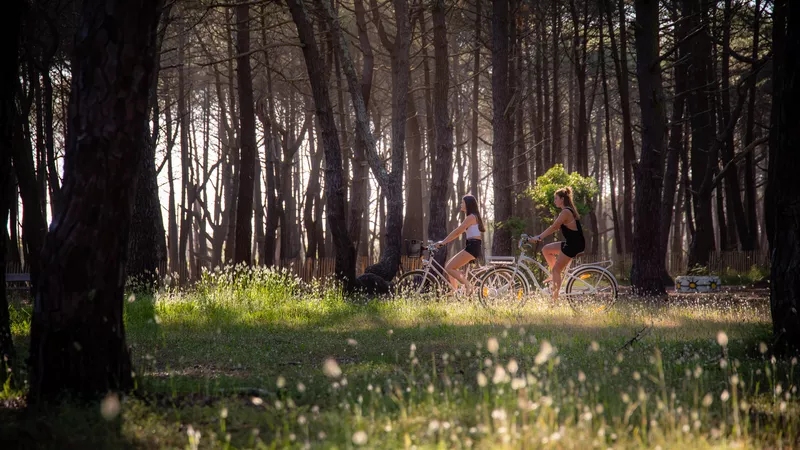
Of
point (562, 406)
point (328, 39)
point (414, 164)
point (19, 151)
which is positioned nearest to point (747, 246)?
point (414, 164)

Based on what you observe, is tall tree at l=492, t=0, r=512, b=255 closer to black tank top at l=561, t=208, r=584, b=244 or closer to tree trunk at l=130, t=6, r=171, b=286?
black tank top at l=561, t=208, r=584, b=244

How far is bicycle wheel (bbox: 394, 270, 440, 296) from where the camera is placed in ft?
47.0

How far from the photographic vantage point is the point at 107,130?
5422 mm

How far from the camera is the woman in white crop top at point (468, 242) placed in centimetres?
1393

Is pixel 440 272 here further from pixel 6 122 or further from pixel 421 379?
pixel 6 122

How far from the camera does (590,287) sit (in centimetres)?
1288

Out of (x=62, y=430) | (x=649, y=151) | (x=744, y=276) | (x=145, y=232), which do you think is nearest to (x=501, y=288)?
(x=649, y=151)

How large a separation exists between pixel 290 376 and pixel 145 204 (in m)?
11.7

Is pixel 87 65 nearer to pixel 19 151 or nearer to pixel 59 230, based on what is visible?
pixel 59 230

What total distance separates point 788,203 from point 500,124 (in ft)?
45.7

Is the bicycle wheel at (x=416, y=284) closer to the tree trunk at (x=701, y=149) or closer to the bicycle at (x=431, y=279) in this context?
the bicycle at (x=431, y=279)

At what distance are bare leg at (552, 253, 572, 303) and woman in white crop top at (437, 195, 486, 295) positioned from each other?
5.28 ft

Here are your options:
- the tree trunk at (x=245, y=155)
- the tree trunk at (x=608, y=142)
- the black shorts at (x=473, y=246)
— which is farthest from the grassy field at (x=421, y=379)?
the tree trunk at (x=608, y=142)

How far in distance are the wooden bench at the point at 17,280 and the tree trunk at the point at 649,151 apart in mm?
14577
